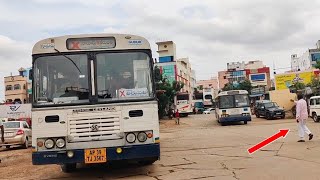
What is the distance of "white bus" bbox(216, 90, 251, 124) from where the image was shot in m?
30.0

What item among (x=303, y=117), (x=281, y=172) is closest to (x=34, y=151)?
(x=281, y=172)

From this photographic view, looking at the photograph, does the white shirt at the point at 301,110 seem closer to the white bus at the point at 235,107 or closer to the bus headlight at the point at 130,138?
the bus headlight at the point at 130,138

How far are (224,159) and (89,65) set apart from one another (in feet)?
16.0

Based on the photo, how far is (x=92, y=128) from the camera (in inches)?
328

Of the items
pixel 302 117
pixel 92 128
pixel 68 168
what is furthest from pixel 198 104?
pixel 92 128

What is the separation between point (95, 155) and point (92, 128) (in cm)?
56

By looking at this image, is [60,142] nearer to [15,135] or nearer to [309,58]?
[15,135]

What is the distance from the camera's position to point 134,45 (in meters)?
8.91

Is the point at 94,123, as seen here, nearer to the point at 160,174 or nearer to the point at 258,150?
the point at 160,174

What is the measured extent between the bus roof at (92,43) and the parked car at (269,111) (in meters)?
29.5

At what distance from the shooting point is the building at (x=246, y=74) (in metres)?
100

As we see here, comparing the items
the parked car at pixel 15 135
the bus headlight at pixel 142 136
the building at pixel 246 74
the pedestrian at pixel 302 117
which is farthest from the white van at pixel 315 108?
the building at pixel 246 74

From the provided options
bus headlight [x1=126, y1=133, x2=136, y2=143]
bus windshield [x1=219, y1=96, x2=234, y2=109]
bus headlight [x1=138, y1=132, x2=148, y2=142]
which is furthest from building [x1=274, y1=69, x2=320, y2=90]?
bus headlight [x1=126, y1=133, x2=136, y2=143]

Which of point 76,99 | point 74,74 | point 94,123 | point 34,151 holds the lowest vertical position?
point 34,151
